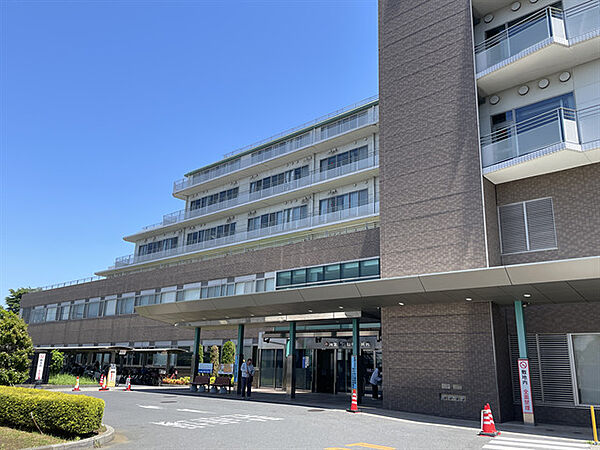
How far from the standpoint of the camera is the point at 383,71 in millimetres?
22203

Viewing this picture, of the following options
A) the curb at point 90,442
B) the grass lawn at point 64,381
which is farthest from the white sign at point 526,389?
the grass lawn at point 64,381

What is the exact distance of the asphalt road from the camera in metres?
10.7

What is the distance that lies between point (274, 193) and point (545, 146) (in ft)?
85.3

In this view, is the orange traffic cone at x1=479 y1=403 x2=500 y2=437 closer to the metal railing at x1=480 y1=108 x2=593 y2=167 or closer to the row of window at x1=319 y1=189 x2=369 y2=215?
the metal railing at x1=480 y1=108 x2=593 y2=167

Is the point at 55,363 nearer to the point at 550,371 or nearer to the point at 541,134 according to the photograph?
the point at 550,371

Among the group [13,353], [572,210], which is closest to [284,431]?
[572,210]

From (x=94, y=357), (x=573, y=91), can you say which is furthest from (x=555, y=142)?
(x=94, y=357)

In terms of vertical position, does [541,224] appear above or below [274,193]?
below

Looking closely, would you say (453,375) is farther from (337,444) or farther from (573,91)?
(573,91)

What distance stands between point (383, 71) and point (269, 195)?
20207 millimetres

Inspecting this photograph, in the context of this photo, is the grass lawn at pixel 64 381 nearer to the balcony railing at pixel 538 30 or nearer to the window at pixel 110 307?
the window at pixel 110 307

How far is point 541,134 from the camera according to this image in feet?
55.8

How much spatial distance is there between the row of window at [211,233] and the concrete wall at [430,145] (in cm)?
2547

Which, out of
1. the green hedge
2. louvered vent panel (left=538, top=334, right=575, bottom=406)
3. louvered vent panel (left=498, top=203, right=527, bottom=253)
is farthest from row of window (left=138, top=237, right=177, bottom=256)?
the green hedge
